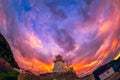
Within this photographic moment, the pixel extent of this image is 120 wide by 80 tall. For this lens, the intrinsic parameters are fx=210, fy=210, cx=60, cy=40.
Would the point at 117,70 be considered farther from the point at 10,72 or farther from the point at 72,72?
the point at 10,72

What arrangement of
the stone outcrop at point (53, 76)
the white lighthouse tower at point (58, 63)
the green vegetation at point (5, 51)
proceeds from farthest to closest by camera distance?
the white lighthouse tower at point (58, 63)
the stone outcrop at point (53, 76)
the green vegetation at point (5, 51)

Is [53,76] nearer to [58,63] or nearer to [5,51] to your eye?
[5,51]

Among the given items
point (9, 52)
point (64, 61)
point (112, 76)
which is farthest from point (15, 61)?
point (112, 76)

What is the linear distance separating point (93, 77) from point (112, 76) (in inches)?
251

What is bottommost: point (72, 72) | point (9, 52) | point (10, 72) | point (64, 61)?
point (10, 72)

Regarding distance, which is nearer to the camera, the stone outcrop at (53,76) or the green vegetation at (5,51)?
the green vegetation at (5,51)

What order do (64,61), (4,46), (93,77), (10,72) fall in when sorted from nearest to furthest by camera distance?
(10,72) → (4,46) → (93,77) → (64,61)

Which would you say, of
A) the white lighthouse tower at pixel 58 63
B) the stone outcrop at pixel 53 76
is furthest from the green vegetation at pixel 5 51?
the white lighthouse tower at pixel 58 63

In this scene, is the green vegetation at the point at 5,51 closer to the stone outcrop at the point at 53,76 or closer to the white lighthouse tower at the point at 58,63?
the stone outcrop at the point at 53,76

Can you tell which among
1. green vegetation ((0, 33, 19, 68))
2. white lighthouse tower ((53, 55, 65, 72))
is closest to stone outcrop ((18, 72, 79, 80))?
green vegetation ((0, 33, 19, 68))

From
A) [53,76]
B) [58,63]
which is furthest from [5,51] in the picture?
[58,63]

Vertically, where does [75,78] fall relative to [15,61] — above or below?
Result: below

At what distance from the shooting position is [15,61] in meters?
72.9

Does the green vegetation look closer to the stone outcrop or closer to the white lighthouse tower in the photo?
the stone outcrop
